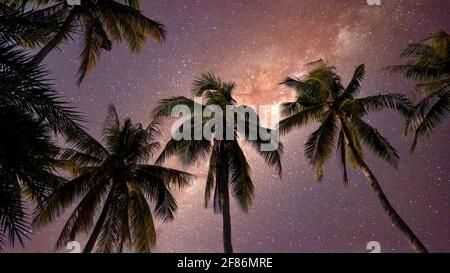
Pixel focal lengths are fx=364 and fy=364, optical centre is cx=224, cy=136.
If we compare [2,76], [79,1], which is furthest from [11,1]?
[2,76]

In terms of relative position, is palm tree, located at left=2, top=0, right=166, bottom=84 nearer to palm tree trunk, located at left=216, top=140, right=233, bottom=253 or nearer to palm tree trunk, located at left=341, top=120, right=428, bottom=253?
palm tree trunk, located at left=216, top=140, right=233, bottom=253

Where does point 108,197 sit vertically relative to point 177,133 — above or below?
below

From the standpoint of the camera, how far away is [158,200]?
15.7 meters

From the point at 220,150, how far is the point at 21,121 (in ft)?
34.9

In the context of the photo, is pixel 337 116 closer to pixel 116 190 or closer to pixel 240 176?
pixel 240 176

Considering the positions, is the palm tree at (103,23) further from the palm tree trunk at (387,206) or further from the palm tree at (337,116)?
the palm tree trunk at (387,206)

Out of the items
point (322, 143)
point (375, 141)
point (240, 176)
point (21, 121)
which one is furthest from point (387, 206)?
point (21, 121)

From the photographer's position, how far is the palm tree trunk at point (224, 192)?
15.1 m

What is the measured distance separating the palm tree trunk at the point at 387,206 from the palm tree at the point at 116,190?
8244mm

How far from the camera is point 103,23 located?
18219 millimetres

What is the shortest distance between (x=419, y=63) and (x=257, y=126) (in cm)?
861

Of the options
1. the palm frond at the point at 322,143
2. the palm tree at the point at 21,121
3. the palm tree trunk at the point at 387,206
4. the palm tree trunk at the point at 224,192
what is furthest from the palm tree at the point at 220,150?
the palm tree at the point at 21,121
